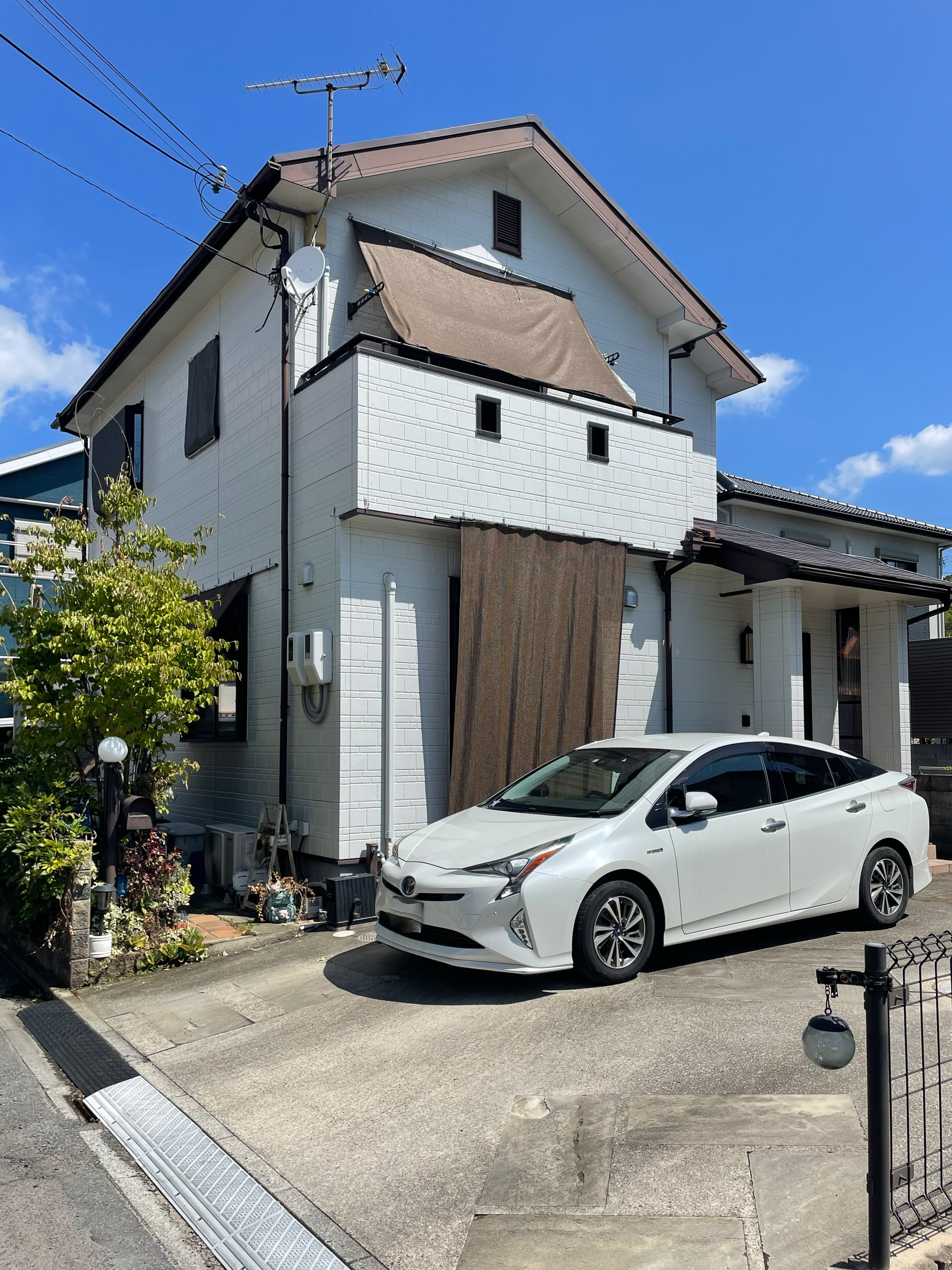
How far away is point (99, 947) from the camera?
274 inches

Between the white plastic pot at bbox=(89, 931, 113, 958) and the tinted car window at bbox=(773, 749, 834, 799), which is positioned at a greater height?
the tinted car window at bbox=(773, 749, 834, 799)

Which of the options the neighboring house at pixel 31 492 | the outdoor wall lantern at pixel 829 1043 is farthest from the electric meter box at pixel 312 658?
the neighboring house at pixel 31 492

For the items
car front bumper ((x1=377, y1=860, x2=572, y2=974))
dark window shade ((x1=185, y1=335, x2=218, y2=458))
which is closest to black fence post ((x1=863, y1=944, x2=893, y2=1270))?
car front bumper ((x1=377, y1=860, x2=572, y2=974))

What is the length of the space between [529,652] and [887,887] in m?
3.77

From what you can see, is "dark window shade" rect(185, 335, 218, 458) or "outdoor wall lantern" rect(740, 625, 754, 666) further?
"outdoor wall lantern" rect(740, 625, 754, 666)

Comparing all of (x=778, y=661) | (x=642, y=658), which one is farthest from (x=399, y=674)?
(x=778, y=661)

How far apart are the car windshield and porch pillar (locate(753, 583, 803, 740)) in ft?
13.3

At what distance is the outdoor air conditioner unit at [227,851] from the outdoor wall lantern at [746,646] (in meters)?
6.14

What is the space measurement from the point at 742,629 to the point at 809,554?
4.01 ft

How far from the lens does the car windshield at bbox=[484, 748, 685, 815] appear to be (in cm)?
657

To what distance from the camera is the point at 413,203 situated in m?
11.0

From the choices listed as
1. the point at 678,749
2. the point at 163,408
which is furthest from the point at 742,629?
the point at 163,408

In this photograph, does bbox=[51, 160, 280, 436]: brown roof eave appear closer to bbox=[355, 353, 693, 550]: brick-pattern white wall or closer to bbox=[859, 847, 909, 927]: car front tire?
bbox=[355, 353, 693, 550]: brick-pattern white wall

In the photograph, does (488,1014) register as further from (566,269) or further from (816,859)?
(566,269)
